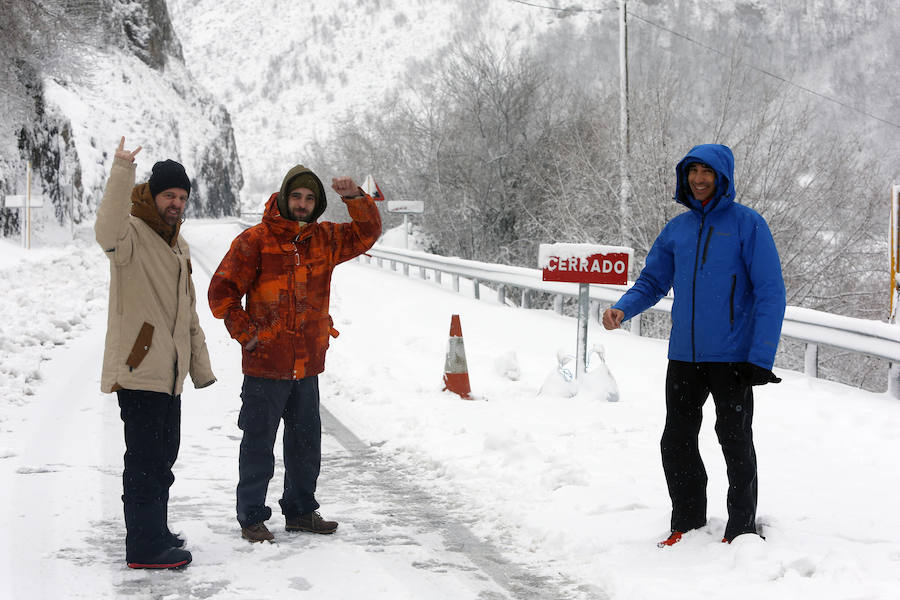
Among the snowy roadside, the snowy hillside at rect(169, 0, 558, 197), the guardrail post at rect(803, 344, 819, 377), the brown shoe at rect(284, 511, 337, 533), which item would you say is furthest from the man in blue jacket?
the snowy hillside at rect(169, 0, 558, 197)

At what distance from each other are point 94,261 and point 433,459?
2061 centimetres

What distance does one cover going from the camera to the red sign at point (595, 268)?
8086 millimetres

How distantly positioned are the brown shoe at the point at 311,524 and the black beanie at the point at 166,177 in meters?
1.84

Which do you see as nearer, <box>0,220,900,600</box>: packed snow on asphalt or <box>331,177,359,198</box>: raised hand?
<box>0,220,900,600</box>: packed snow on asphalt

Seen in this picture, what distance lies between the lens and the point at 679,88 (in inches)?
1033

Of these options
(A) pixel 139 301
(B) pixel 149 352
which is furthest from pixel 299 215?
(B) pixel 149 352

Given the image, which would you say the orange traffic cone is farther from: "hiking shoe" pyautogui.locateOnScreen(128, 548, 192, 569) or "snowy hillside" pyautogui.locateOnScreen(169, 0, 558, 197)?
"snowy hillside" pyautogui.locateOnScreen(169, 0, 558, 197)

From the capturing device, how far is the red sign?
8086 millimetres

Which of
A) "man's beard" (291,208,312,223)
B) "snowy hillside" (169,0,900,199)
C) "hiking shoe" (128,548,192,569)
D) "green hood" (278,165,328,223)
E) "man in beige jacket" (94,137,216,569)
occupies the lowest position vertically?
"hiking shoe" (128,548,192,569)

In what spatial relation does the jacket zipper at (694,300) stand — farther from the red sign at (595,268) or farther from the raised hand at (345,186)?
the red sign at (595,268)

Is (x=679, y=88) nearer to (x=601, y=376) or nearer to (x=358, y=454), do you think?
(x=601, y=376)

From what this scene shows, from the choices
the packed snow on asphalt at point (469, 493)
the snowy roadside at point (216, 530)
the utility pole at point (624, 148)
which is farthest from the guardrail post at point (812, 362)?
the utility pole at point (624, 148)

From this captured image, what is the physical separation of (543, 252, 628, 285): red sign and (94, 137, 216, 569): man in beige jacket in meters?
4.38

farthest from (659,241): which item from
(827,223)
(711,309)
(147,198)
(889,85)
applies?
(889,85)
